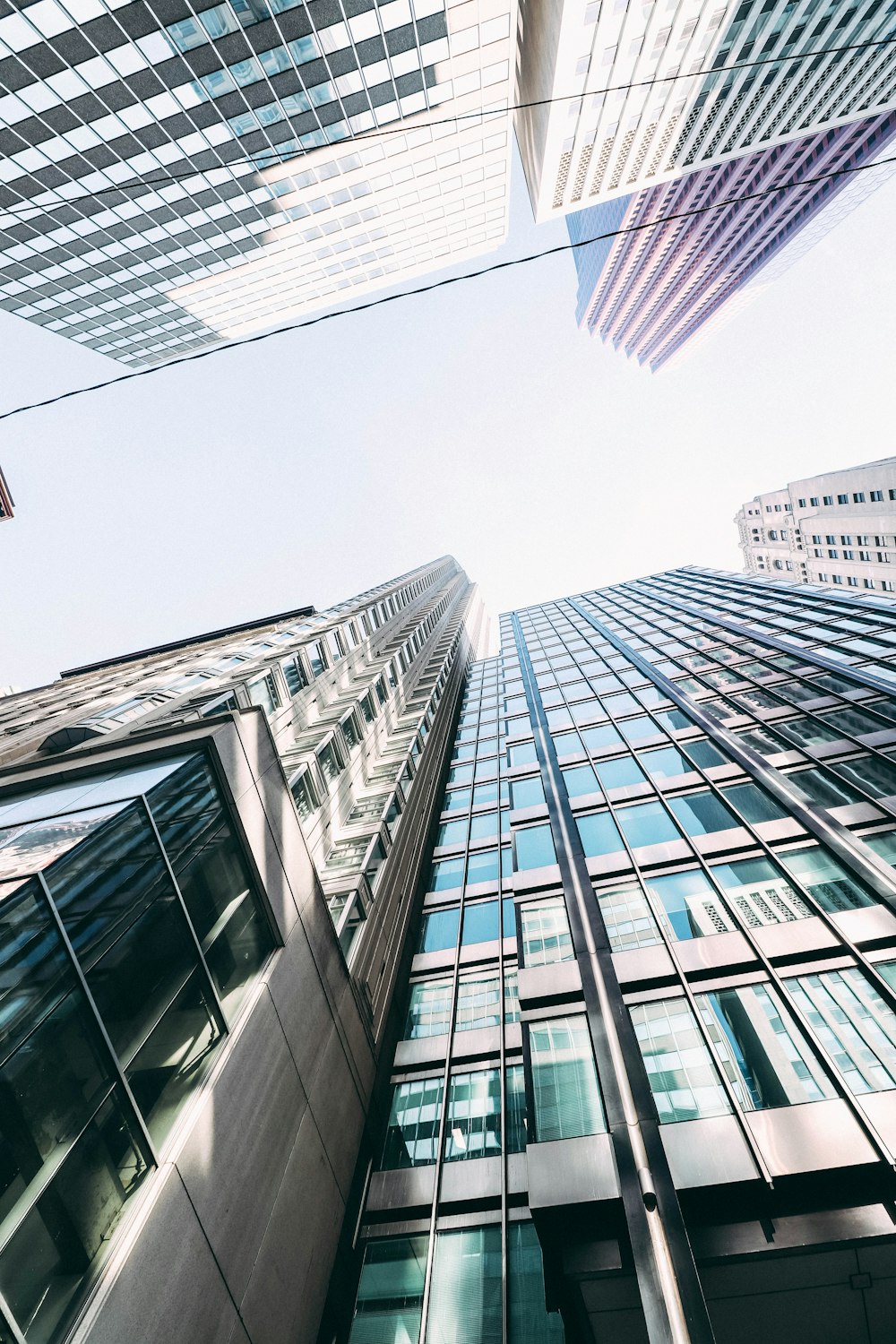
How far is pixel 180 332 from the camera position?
54375 mm

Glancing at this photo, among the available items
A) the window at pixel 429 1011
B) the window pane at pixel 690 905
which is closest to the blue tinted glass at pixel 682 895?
the window pane at pixel 690 905

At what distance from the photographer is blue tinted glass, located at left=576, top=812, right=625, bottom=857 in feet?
58.0

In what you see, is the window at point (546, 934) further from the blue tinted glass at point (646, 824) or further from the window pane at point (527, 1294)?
the window pane at point (527, 1294)

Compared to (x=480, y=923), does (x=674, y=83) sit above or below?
above

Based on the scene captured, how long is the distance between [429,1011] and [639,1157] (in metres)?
8.15

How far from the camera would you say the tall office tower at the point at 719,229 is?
8819 cm

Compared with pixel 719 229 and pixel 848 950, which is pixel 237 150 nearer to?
pixel 848 950

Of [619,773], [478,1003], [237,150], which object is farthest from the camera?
[237,150]

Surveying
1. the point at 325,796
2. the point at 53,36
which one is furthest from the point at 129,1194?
the point at 53,36

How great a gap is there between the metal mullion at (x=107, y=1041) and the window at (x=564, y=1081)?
7.04m

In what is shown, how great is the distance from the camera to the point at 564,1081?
451 inches

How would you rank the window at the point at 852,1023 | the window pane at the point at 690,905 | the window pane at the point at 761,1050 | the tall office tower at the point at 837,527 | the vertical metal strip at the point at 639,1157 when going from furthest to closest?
the tall office tower at the point at 837,527
the window pane at the point at 690,905
the window pane at the point at 761,1050
the window at the point at 852,1023
the vertical metal strip at the point at 639,1157

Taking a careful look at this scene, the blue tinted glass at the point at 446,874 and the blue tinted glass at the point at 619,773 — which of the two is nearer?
the blue tinted glass at the point at 619,773

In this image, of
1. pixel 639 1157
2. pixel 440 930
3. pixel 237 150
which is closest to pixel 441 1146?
pixel 639 1157
